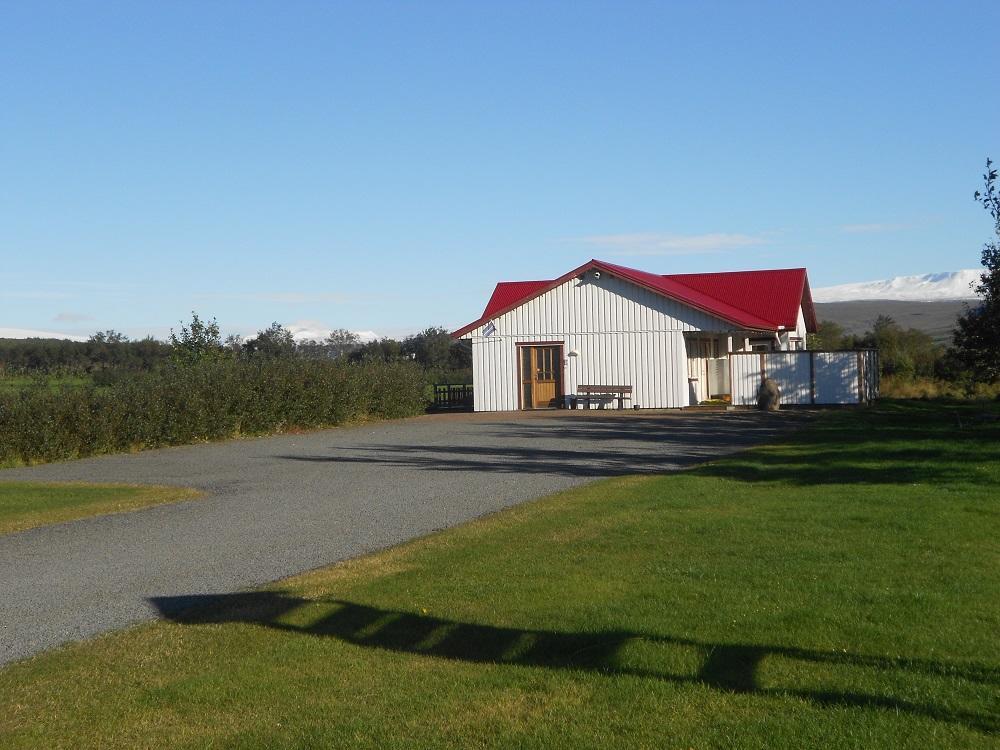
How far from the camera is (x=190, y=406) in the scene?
2878 centimetres

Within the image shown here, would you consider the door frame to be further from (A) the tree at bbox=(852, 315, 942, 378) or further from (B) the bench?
(A) the tree at bbox=(852, 315, 942, 378)

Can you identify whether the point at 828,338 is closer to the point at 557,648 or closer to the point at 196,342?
the point at 196,342

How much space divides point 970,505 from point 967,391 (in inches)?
1111

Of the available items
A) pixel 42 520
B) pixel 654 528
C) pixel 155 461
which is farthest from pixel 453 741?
pixel 155 461

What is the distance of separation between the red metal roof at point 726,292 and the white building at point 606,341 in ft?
0.25

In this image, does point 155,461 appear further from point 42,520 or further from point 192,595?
point 192,595

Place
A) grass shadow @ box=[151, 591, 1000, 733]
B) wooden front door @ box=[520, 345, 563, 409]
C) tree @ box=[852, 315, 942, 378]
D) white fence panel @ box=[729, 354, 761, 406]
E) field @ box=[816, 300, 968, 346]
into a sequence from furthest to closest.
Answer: field @ box=[816, 300, 968, 346]
tree @ box=[852, 315, 942, 378]
wooden front door @ box=[520, 345, 563, 409]
white fence panel @ box=[729, 354, 761, 406]
grass shadow @ box=[151, 591, 1000, 733]

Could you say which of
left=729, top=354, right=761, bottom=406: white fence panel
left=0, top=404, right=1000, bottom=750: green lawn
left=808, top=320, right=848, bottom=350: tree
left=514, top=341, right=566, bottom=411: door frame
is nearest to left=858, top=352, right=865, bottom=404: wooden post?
left=729, top=354, right=761, bottom=406: white fence panel

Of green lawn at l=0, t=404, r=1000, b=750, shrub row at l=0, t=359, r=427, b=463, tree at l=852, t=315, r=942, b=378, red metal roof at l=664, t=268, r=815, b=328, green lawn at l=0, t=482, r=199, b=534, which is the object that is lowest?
green lawn at l=0, t=404, r=1000, b=750

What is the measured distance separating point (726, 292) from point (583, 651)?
40.0 meters

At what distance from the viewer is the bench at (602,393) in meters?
38.2

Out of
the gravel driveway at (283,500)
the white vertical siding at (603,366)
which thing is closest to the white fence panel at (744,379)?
the white vertical siding at (603,366)

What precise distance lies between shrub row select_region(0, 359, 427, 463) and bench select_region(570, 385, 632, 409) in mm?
6235

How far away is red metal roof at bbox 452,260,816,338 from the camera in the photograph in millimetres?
38547
